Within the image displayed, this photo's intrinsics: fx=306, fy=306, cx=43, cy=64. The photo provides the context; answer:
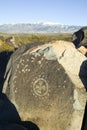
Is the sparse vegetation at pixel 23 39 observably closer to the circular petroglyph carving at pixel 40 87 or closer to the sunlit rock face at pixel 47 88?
the sunlit rock face at pixel 47 88

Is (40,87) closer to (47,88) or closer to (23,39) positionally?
(47,88)

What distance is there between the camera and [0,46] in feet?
80.4

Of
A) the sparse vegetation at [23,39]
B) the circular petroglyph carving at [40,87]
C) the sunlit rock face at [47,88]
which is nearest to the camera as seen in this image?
the sunlit rock face at [47,88]

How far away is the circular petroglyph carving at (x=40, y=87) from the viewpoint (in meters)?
12.6

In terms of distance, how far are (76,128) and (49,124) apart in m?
1.12

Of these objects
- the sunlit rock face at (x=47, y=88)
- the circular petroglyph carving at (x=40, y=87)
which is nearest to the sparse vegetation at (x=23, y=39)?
the sunlit rock face at (x=47, y=88)

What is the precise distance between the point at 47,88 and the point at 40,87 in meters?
0.31

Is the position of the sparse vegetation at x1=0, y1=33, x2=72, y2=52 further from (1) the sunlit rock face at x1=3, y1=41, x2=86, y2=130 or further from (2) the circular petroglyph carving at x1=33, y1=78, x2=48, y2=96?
(2) the circular petroglyph carving at x1=33, y1=78, x2=48, y2=96

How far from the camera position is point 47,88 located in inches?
494

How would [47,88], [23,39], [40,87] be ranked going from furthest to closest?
[23,39] → [40,87] → [47,88]

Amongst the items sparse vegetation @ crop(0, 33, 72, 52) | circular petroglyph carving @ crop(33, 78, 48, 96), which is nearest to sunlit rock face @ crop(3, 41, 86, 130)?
circular petroglyph carving @ crop(33, 78, 48, 96)

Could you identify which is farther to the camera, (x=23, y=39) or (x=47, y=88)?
(x=23, y=39)

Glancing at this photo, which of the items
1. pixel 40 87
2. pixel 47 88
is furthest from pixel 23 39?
pixel 47 88

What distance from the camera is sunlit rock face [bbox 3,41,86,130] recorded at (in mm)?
12328
